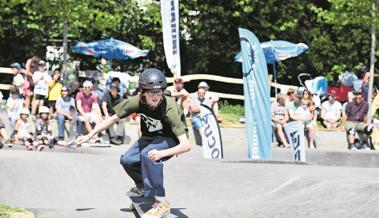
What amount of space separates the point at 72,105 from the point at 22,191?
808 cm

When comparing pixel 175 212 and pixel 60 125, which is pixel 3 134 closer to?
pixel 60 125

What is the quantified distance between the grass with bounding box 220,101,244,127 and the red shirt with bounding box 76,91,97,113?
180 inches

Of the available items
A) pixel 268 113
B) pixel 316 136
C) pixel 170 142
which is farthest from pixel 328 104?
pixel 170 142

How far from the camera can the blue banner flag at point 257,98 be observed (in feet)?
54.8

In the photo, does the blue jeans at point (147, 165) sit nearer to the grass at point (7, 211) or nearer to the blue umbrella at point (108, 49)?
the grass at point (7, 211)

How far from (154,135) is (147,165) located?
39 cm

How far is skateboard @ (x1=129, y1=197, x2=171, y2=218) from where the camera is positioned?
29.0ft

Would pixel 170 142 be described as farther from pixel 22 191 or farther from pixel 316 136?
pixel 316 136

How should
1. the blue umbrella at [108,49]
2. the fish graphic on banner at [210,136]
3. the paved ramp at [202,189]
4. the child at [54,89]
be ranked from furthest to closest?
the blue umbrella at [108,49] < the child at [54,89] < the fish graphic on banner at [210,136] < the paved ramp at [202,189]

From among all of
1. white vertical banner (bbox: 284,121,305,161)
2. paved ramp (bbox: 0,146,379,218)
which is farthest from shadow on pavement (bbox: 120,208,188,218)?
white vertical banner (bbox: 284,121,305,161)

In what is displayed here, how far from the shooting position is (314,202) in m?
10.1

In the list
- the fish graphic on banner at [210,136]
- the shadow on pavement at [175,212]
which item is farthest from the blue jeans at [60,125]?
the shadow on pavement at [175,212]

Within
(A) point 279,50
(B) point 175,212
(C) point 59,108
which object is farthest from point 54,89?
(B) point 175,212

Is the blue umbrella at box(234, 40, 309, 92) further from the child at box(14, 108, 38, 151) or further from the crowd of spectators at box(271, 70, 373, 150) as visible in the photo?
the child at box(14, 108, 38, 151)
